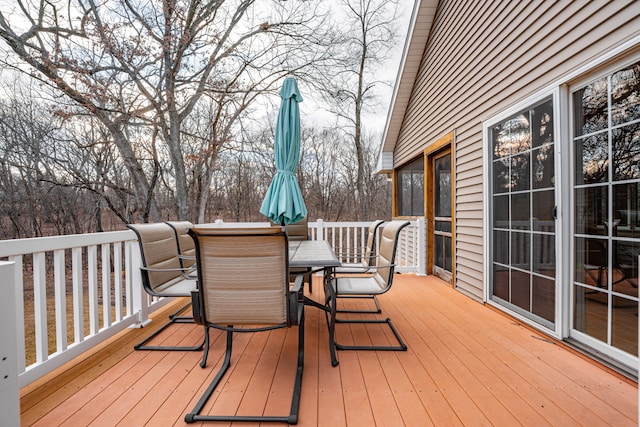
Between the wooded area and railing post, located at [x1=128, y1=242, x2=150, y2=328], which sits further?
the wooded area

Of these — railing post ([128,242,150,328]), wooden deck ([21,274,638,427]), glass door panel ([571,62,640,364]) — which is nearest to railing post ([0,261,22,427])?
wooden deck ([21,274,638,427])

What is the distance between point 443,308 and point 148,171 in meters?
8.92

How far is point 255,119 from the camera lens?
9625 millimetres

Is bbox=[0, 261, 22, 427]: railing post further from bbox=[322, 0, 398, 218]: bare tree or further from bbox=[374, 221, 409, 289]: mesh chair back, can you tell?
bbox=[322, 0, 398, 218]: bare tree

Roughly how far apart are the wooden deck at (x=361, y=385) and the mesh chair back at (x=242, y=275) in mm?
505

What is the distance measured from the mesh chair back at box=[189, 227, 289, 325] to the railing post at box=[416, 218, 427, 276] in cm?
389

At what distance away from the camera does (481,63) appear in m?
3.81

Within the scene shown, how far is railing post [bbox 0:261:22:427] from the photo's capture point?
0.83 meters

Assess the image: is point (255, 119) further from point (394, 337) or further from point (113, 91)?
point (394, 337)

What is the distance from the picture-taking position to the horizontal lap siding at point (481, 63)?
2.34 m

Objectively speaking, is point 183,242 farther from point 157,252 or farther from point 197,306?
point 197,306

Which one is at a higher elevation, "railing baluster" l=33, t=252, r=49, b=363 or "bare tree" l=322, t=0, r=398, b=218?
"bare tree" l=322, t=0, r=398, b=218

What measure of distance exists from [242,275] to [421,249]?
408 centimetres

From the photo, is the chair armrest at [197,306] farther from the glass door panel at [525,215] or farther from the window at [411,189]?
the window at [411,189]
